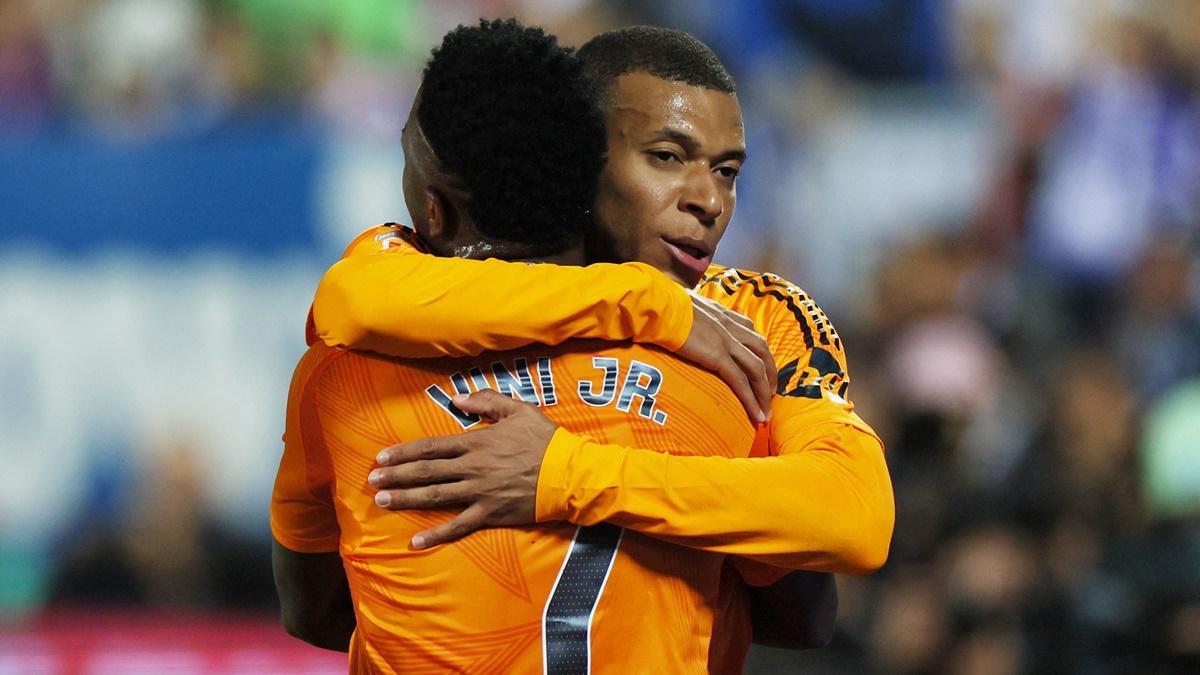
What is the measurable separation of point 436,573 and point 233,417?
480cm

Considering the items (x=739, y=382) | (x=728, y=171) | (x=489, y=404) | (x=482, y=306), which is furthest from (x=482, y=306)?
(x=728, y=171)

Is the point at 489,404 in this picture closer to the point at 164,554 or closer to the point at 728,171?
the point at 728,171

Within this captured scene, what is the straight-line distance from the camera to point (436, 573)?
2346 millimetres

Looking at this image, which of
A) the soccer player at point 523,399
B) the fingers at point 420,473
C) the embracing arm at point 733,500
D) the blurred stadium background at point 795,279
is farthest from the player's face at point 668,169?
the blurred stadium background at point 795,279

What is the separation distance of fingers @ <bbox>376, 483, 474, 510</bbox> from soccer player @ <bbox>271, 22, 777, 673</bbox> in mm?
24

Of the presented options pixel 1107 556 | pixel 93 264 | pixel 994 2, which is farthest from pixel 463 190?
pixel 994 2

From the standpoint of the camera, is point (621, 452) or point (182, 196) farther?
point (182, 196)

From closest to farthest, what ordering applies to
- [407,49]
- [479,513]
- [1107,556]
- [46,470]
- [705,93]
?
[479,513], [705,93], [1107,556], [46,470], [407,49]

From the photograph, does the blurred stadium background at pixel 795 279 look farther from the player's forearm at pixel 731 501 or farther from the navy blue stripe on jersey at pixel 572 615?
the navy blue stripe on jersey at pixel 572 615

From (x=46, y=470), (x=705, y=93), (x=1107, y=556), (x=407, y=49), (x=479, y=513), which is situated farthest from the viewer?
(x=407, y=49)

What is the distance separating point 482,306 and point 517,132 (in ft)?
0.90

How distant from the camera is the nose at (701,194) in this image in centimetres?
280

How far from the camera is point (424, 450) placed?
2354 millimetres

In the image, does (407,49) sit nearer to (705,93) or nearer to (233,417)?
(233,417)
